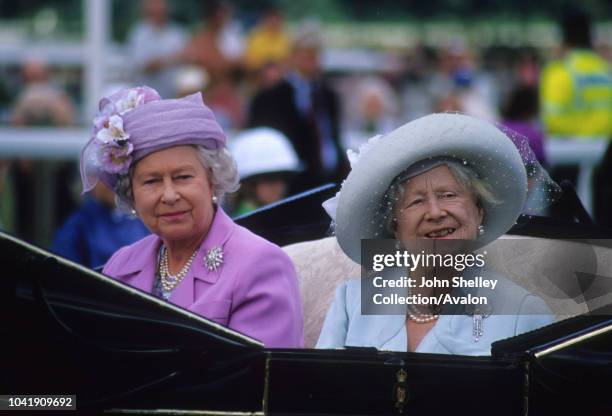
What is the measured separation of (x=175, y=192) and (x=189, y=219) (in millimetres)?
96

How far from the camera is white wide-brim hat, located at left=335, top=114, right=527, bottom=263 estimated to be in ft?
12.3

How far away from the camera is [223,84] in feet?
35.2

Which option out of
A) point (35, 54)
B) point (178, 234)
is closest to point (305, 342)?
point (178, 234)

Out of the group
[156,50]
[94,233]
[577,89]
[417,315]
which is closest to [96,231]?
[94,233]

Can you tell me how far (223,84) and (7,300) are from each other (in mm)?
7569

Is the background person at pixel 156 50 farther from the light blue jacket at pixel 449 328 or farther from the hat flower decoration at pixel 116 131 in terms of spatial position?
the light blue jacket at pixel 449 328

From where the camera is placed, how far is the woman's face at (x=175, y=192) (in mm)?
4223

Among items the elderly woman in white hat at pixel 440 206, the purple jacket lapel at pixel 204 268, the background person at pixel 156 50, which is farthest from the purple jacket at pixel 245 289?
the background person at pixel 156 50

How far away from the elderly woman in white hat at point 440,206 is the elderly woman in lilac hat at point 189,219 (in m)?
0.31

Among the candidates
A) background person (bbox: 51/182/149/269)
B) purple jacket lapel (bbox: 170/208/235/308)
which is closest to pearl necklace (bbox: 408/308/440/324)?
purple jacket lapel (bbox: 170/208/235/308)

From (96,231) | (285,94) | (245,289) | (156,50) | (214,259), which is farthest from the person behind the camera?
(156,50)

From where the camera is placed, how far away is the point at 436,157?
3.79 metres

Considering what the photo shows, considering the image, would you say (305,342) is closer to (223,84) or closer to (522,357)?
(522,357)

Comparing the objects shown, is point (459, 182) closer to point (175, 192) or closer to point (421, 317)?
point (421, 317)
